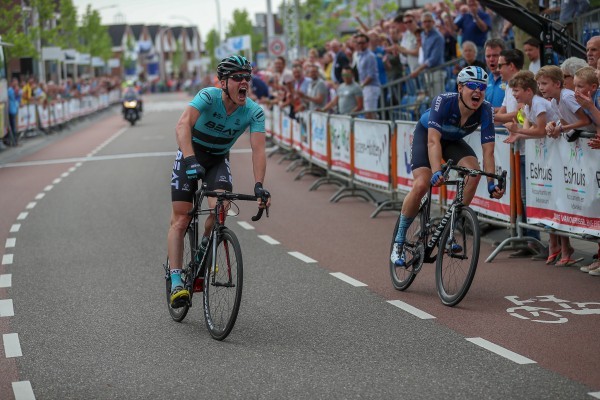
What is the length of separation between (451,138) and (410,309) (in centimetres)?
155

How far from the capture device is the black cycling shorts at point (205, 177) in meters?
8.19

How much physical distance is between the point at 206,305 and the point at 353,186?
9983 millimetres

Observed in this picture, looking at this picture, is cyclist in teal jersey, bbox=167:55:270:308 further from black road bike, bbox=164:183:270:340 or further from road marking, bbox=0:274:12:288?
road marking, bbox=0:274:12:288

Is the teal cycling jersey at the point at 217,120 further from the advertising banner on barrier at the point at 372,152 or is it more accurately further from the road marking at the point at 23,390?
the advertising banner on barrier at the point at 372,152

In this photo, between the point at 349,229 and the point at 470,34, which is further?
the point at 470,34

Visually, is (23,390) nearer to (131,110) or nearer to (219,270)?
(219,270)

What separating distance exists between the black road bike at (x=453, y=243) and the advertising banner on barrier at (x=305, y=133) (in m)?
12.1

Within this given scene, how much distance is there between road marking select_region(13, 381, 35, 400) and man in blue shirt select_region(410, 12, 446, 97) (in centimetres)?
1386

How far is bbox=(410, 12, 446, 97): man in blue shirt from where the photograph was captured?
19.7 metres

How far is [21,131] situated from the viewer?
3525 centimetres

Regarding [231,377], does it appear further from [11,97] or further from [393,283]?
[11,97]

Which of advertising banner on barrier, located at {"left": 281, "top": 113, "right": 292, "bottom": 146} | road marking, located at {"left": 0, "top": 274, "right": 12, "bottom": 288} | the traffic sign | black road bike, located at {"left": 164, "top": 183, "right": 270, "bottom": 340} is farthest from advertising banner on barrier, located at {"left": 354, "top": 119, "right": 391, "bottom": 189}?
the traffic sign

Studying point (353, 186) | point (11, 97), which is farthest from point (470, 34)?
point (11, 97)

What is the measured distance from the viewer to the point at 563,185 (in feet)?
35.3
